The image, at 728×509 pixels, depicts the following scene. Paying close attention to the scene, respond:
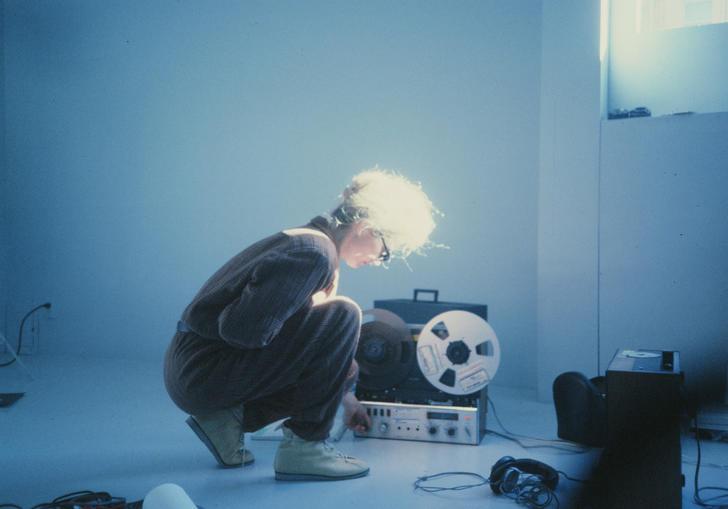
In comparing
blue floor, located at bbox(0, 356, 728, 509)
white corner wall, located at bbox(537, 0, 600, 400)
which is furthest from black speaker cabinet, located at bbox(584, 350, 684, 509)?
white corner wall, located at bbox(537, 0, 600, 400)

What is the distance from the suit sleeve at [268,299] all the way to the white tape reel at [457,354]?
737mm

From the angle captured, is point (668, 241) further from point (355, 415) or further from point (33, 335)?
point (33, 335)

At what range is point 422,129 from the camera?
346 centimetres

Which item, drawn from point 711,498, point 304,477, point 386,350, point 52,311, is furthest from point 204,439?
point 52,311

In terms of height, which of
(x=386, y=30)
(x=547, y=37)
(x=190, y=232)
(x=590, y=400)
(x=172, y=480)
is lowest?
(x=172, y=480)

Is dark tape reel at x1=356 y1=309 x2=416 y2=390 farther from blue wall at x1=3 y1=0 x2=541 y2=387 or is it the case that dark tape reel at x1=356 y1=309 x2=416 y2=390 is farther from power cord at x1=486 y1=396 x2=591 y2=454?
blue wall at x1=3 y1=0 x2=541 y2=387

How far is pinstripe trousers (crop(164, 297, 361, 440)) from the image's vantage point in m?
1.77

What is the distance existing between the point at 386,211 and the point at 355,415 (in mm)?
773

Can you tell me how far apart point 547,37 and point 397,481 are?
213cm

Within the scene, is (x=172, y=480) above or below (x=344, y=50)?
below

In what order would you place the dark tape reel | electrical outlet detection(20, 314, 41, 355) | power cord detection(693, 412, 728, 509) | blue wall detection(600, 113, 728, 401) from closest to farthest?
power cord detection(693, 412, 728, 509) → the dark tape reel → blue wall detection(600, 113, 728, 401) → electrical outlet detection(20, 314, 41, 355)

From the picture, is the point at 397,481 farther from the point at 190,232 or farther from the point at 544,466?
the point at 190,232

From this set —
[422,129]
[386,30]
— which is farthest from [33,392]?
[386,30]

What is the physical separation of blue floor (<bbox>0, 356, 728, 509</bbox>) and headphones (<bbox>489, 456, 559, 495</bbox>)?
0.10ft
